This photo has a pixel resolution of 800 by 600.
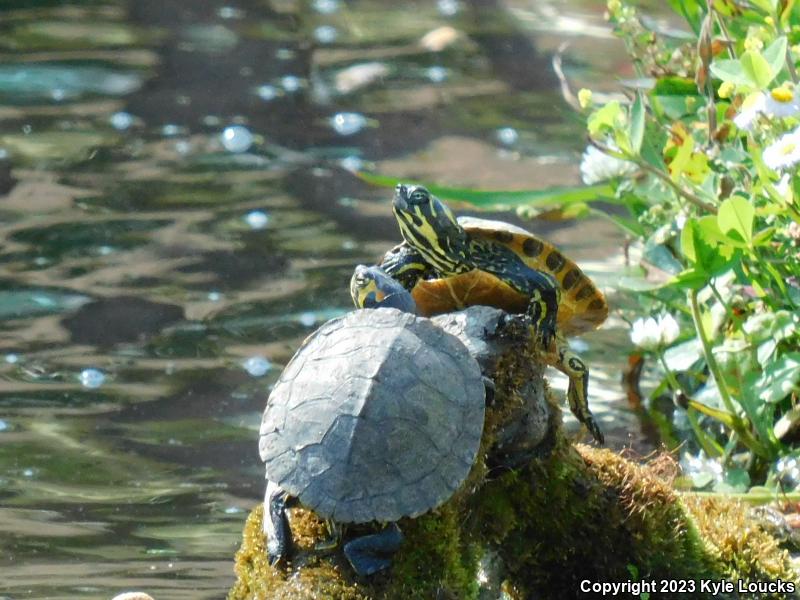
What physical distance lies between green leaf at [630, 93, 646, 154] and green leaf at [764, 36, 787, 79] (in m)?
0.32

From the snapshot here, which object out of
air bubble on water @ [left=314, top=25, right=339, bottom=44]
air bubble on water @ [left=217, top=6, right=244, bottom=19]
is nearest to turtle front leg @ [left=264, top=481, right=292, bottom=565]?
air bubble on water @ [left=314, top=25, right=339, bottom=44]

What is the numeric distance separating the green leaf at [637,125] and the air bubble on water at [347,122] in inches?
140

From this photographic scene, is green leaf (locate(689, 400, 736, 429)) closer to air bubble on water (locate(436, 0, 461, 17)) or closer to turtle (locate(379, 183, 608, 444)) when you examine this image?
turtle (locate(379, 183, 608, 444))

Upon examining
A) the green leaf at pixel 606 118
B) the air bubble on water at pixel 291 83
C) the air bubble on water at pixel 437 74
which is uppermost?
the green leaf at pixel 606 118

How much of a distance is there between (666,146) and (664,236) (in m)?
0.24

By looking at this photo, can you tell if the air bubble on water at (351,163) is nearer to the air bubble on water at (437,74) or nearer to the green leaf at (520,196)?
the air bubble on water at (437,74)

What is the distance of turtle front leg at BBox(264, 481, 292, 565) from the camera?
1.97 m

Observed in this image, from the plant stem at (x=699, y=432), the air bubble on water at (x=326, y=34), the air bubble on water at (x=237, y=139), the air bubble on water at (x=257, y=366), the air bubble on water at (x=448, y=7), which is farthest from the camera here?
the air bubble on water at (x=448, y=7)

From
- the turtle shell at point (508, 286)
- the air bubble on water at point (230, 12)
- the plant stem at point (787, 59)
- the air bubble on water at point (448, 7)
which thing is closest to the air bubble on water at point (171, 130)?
the air bubble on water at point (230, 12)

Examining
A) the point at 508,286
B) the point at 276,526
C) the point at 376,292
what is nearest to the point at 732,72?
the point at 508,286

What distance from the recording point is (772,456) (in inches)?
111

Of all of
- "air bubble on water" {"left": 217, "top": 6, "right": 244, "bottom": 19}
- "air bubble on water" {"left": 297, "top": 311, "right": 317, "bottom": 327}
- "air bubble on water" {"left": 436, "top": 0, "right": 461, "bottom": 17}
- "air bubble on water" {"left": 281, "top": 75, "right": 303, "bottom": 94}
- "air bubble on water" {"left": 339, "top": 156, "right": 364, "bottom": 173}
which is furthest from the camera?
"air bubble on water" {"left": 436, "top": 0, "right": 461, "bottom": 17}

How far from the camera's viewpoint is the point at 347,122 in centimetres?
619

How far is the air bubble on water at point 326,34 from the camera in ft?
23.7
